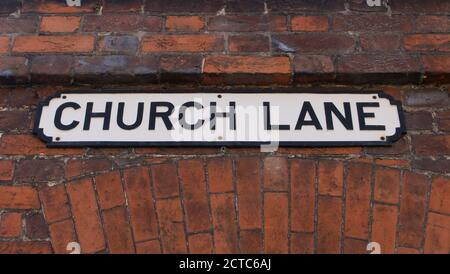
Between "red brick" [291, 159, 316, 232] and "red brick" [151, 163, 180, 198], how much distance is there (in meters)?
0.39

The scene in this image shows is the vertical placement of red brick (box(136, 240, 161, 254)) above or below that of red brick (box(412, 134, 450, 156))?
below

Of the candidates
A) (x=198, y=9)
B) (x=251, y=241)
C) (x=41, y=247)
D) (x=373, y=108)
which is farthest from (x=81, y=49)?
(x=373, y=108)

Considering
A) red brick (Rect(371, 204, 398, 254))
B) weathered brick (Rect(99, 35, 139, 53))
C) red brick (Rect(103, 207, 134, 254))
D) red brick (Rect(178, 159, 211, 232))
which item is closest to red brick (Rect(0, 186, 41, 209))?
red brick (Rect(103, 207, 134, 254))

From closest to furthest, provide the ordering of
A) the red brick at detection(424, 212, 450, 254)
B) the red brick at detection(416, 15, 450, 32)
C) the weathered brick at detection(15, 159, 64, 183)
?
the red brick at detection(424, 212, 450, 254) → the weathered brick at detection(15, 159, 64, 183) → the red brick at detection(416, 15, 450, 32)

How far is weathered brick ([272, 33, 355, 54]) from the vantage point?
1.87 m

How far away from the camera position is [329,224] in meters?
1.58

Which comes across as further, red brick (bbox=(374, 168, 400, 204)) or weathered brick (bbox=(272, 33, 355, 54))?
weathered brick (bbox=(272, 33, 355, 54))

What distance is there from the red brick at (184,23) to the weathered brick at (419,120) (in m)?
0.86

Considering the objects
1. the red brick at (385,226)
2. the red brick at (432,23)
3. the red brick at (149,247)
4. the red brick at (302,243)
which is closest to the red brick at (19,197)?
the red brick at (149,247)

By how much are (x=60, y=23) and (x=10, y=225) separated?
83 cm

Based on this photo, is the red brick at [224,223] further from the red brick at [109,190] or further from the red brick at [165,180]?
the red brick at [109,190]

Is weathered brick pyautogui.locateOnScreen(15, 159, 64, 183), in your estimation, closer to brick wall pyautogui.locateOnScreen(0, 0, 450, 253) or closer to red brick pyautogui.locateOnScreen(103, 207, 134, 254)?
brick wall pyautogui.locateOnScreen(0, 0, 450, 253)

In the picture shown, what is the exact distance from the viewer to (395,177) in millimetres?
1640
